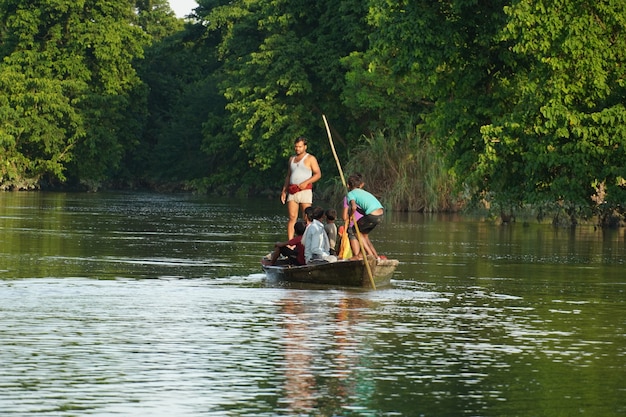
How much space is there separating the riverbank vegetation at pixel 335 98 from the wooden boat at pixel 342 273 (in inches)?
564

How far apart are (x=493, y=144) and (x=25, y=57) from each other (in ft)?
195

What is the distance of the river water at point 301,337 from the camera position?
35.7 feet

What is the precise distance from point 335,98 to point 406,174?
21.5 meters

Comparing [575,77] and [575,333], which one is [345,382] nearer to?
[575,333]

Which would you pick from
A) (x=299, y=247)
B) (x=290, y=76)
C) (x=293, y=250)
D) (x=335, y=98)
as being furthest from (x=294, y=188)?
(x=335, y=98)

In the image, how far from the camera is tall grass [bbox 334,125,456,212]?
181 ft

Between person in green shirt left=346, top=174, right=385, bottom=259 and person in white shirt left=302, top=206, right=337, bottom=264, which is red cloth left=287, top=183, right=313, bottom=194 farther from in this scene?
person in white shirt left=302, top=206, right=337, bottom=264

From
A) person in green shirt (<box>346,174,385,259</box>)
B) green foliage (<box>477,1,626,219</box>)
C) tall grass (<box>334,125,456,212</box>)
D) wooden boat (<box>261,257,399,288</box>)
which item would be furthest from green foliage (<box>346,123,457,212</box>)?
wooden boat (<box>261,257,399,288</box>)

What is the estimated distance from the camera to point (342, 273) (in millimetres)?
20453

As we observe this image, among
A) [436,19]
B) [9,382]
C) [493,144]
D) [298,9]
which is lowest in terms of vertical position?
[9,382]

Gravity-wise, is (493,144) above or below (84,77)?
below

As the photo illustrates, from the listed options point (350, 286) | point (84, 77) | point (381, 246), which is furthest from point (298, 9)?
point (350, 286)

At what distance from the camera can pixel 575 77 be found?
34.8 metres

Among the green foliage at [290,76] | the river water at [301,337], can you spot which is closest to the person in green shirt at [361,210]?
the river water at [301,337]
